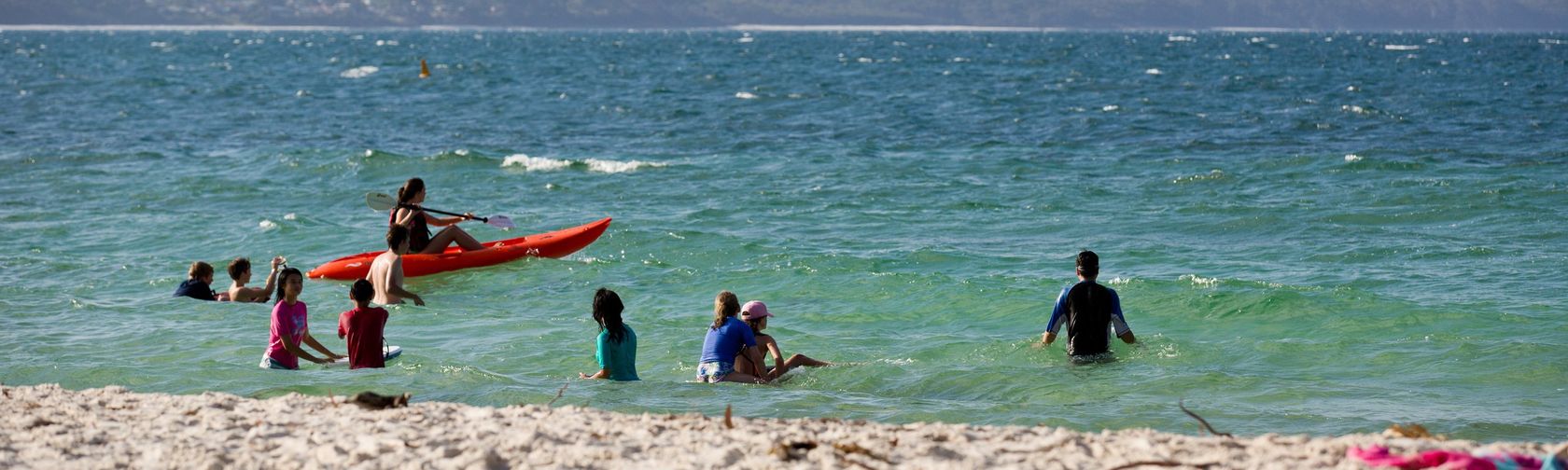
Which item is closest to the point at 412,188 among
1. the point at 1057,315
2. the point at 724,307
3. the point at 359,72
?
the point at 724,307

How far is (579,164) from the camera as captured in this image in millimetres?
21828

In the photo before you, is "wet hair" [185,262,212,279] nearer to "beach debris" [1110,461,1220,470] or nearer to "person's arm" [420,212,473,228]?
"person's arm" [420,212,473,228]

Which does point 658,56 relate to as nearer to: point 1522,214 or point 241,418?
point 1522,214

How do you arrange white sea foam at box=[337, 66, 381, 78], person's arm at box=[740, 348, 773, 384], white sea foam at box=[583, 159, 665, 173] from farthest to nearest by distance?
white sea foam at box=[337, 66, 381, 78] → white sea foam at box=[583, 159, 665, 173] → person's arm at box=[740, 348, 773, 384]

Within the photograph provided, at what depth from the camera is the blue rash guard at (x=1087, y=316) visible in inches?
343

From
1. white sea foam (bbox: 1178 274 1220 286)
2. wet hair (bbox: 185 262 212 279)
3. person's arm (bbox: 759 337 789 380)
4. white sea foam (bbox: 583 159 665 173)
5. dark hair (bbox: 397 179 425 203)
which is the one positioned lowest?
person's arm (bbox: 759 337 789 380)

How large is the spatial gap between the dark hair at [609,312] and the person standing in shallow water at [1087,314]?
2639 mm

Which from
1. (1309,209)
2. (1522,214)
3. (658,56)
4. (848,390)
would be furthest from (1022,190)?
(658,56)

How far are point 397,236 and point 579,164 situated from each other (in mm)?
11005

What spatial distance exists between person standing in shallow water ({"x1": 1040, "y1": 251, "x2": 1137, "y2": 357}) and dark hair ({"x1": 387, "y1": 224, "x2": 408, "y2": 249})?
4872 millimetres

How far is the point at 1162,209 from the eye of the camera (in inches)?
645

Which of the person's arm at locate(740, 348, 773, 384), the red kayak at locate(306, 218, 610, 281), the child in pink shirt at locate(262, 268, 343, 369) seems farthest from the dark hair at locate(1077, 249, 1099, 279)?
the red kayak at locate(306, 218, 610, 281)

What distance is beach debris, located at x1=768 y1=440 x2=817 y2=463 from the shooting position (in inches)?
205

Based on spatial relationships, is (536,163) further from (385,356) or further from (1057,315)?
(1057,315)
